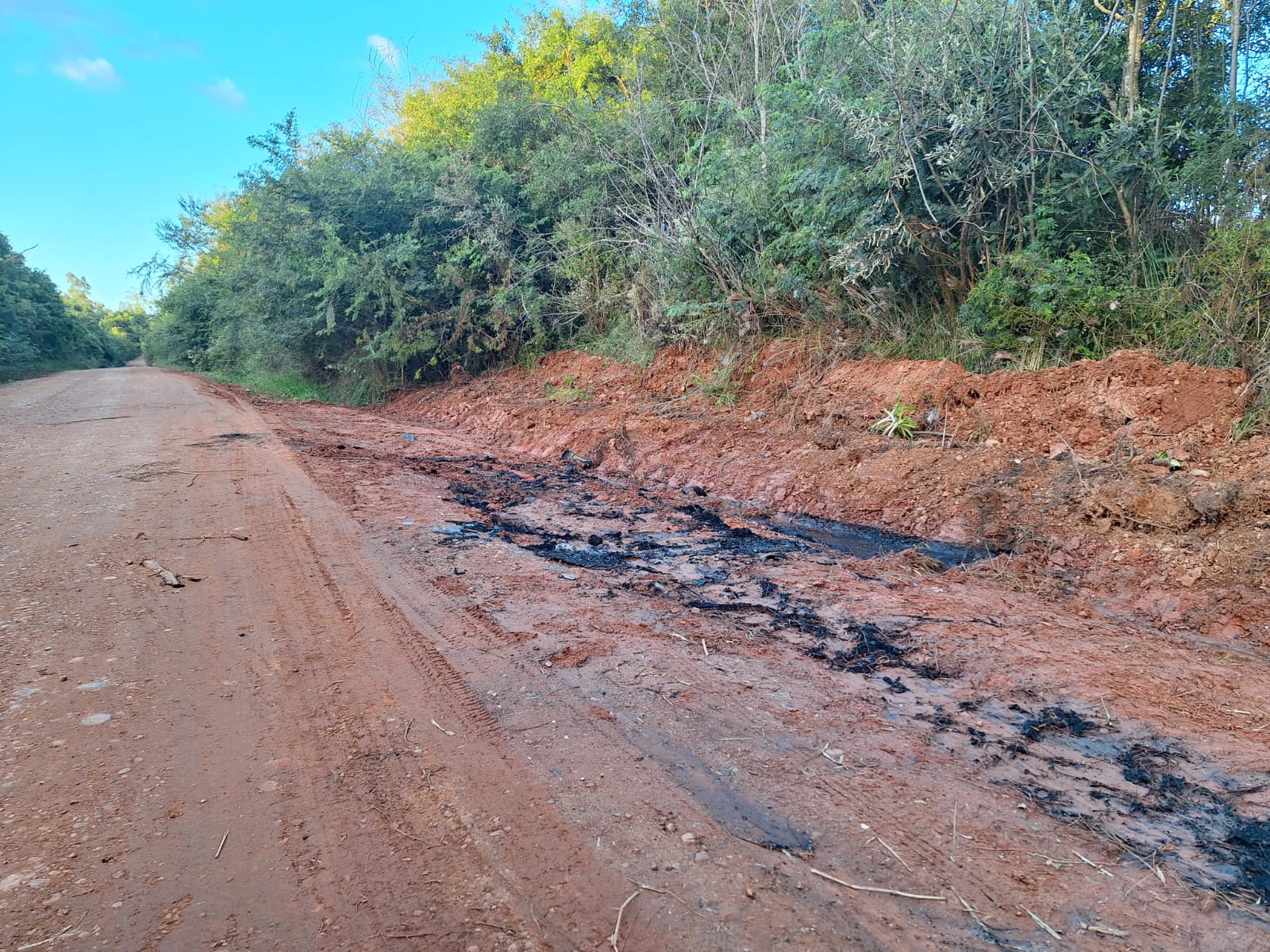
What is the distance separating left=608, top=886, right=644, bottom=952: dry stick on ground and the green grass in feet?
64.2

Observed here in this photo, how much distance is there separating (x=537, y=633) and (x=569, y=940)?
82.8 inches

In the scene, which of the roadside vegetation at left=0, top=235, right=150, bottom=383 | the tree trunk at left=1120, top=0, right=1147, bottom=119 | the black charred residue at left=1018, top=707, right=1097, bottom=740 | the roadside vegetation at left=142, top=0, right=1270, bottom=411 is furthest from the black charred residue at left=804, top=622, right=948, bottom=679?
the roadside vegetation at left=0, top=235, right=150, bottom=383

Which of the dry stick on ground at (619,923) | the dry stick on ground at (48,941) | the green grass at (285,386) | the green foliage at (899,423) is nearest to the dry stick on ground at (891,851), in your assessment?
the dry stick on ground at (619,923)

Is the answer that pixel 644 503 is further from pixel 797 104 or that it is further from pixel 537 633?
pixel 797 104

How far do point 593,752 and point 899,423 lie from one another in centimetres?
618

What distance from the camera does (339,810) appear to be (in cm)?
246

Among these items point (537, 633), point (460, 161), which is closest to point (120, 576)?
point (537, 633)

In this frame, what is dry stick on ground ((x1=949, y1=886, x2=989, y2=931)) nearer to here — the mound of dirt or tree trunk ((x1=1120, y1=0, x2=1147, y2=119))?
the mound of dirt

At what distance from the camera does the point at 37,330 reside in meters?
31.7

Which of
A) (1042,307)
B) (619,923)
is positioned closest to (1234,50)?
(1042,307)

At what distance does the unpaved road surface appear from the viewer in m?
2.08

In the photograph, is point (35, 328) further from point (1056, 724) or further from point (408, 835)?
point (1056, 724)

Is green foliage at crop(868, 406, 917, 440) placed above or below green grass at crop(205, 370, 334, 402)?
below

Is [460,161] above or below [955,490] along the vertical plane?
above
